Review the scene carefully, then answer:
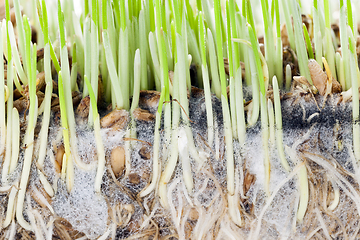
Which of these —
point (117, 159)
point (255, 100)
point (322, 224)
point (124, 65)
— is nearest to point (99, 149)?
point (117, 159)

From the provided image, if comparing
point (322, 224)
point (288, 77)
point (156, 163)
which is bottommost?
point (322, 224)

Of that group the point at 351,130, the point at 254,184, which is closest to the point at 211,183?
the point at 254,184

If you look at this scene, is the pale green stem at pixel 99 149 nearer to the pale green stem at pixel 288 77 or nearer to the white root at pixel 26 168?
the white root at pixel 26 168

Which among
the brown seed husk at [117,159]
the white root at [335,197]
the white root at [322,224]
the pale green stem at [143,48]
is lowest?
the white root at [322,224]

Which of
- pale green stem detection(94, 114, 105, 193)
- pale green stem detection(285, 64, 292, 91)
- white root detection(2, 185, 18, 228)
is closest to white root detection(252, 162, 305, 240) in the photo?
pale green stem detection(285, 64, 292, 91)

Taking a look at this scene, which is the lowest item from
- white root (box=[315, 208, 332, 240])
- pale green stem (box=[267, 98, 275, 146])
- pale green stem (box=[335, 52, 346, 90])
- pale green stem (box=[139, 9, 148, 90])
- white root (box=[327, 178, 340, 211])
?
white root (box=[315, 208, 332, 240])

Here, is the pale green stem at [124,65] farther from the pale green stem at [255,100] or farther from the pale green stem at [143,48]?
the pale green stem at [255,100]

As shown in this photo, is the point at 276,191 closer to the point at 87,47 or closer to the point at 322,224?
the point at 322,224

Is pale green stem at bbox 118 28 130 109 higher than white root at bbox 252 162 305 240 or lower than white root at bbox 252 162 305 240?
higher

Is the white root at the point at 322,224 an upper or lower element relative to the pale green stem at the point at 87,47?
lower

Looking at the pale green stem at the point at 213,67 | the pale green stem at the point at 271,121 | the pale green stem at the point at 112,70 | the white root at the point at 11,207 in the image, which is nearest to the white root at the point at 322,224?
the pale green stem at the point at 271,121

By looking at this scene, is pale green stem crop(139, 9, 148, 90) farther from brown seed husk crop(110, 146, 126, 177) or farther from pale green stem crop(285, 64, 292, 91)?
pale green stem crop(285, 64, 292, 91)

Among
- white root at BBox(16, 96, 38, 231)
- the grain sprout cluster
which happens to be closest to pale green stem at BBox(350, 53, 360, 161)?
the grain sprout cluster
